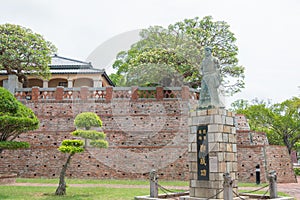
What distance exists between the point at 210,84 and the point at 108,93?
12.4 meters

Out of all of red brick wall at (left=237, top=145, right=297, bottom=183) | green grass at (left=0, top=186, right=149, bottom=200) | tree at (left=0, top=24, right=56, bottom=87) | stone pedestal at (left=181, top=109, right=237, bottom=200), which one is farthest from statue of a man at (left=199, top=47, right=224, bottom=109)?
tree at (left=0, top=24, right=56, bottom=87)

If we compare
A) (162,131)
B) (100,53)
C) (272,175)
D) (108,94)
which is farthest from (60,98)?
(272,175)

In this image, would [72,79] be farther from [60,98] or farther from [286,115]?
[286,115]

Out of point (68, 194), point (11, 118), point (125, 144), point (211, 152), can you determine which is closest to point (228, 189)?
point (211, 152)

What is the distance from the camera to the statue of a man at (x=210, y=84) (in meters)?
9.88

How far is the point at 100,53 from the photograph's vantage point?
1908 cm

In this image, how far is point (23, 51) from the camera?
22.5m

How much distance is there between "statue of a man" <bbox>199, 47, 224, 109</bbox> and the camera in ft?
32.4

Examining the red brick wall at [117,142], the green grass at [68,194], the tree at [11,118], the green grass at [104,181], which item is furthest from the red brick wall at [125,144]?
the tree at [11,118]

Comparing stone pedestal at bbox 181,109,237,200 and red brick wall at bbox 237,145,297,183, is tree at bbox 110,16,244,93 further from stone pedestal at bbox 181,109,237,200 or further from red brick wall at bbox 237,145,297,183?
stone pedestal at bbox 181,109,237,200

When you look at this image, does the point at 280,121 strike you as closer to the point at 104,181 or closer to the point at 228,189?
the point at 104,181

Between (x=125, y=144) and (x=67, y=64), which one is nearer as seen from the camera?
(x=125, y=144)

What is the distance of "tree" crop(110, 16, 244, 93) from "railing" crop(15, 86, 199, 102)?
3.19 feet

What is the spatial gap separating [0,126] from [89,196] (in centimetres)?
415
